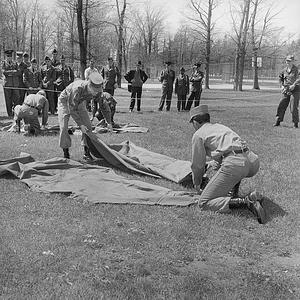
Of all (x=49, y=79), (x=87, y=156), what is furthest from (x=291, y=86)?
(x=49, y=79)

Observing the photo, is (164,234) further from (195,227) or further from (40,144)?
(40,144)

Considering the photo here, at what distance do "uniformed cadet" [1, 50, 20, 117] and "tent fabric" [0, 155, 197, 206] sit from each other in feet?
24.8

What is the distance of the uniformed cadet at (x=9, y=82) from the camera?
555 inches

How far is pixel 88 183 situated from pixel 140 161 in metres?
1.52

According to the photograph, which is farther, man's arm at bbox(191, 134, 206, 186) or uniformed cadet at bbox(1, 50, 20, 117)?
uniformed cadet at bbox(1, 50, 20, 117)

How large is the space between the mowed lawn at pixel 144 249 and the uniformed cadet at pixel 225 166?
5.4 inches

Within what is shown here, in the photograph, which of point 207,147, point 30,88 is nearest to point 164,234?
point 207,147

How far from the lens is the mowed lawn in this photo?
344 cm

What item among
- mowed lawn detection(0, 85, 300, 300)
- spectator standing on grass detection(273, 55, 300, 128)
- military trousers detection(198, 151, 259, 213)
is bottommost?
mowed lawn detection(0, 85, 300, 300)

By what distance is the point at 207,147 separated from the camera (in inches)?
215

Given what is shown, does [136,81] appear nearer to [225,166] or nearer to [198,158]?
[198,158]

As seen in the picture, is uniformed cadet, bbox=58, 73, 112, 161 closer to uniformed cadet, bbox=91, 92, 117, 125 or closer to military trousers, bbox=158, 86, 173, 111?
uniformed cadet, bbox=91, 92, 117, 125

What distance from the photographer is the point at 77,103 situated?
7.60 m

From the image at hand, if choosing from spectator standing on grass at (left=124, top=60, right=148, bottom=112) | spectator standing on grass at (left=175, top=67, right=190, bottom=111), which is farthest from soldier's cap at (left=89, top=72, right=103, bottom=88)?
spectator standing on grass at (left=175, top=67, right=190, bottom=111)
